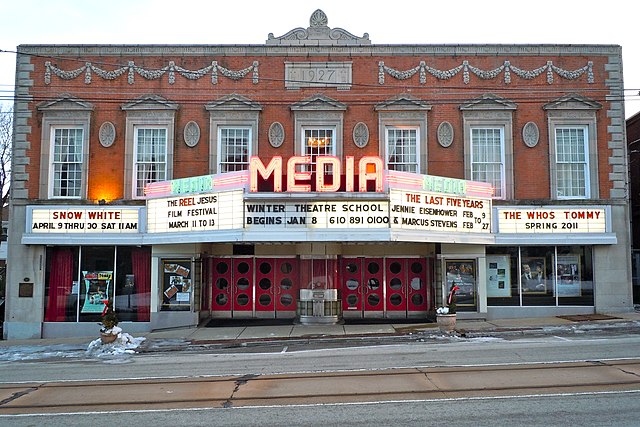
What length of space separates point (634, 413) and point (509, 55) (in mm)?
17066

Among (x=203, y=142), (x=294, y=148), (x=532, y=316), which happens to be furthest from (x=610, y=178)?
(x=203, y=142)

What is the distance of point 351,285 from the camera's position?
77.6 ft

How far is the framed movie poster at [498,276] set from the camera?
73.6 feet

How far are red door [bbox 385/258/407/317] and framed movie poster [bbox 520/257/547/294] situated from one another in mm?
4363

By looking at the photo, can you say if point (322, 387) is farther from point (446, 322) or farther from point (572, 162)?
point (572, 162)

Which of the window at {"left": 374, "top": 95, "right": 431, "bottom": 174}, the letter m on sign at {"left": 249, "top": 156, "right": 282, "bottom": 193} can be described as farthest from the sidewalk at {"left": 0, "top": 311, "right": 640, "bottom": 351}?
the window at {"left": 374, "top": 95, "right": 431, "bottom": 174}

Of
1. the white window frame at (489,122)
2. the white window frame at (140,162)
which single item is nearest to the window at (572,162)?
the white window frame at (489,122)

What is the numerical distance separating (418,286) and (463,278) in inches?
80.3

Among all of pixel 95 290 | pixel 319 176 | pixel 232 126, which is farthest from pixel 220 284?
pixel 319 176

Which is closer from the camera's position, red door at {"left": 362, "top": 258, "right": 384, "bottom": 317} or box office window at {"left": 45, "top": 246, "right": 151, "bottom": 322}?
box office window at {"left": 45, "top": 246, "right": 151, "bottom": 322}

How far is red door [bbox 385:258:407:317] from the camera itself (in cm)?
2350

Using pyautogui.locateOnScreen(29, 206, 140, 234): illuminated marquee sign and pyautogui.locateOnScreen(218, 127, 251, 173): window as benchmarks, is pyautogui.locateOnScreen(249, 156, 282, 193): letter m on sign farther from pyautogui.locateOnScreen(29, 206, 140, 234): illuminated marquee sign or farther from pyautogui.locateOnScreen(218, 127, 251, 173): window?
pyautogui.locateOnScreen(29, 206, 140, 234): illuminated marquee sign

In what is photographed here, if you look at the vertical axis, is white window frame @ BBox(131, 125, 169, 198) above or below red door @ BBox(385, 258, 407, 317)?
above

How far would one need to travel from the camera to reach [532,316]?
2223cm
